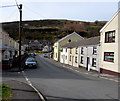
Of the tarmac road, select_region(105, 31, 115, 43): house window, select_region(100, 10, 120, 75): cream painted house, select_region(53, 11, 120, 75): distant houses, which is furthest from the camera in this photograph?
select_region(105, 31, 115, 43): house window

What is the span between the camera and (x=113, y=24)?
2098cm

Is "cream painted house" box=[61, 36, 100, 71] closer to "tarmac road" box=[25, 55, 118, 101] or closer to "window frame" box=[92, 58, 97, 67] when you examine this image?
"window frame" box=[92, 58, 97, 67]

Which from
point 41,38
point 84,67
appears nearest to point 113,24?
point 84,67

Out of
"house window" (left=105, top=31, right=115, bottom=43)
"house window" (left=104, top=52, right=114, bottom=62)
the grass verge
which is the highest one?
"house window" (left=105, top=31, right=115, bottom=43)

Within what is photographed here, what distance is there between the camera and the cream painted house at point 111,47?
1981cm

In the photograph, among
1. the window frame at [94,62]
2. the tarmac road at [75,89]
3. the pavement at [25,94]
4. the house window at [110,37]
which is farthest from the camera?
the window frame at [94,62]

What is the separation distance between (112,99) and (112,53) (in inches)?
501

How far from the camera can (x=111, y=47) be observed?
21.1 meters

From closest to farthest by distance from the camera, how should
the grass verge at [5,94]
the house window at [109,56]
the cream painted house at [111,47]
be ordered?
the grass verge at [5,94] → the cream painted house at [111,47] → the house window at [109,56]

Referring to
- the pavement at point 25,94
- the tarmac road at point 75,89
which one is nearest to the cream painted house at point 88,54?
the tarmac road at point 75,89

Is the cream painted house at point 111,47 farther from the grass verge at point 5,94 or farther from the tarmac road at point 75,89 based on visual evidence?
the grass verge at point 5,94

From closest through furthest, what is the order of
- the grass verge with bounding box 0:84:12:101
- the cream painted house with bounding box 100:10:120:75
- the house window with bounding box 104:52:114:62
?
the grass verge with bounding box 0:84:12:101, the cream painted house with bounding box 100:10:120:75, the house window with bounding box 104:52:114:62

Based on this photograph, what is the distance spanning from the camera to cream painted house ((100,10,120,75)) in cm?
1981

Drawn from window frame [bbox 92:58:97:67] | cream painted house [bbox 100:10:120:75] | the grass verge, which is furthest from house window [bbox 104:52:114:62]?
the grass verge
